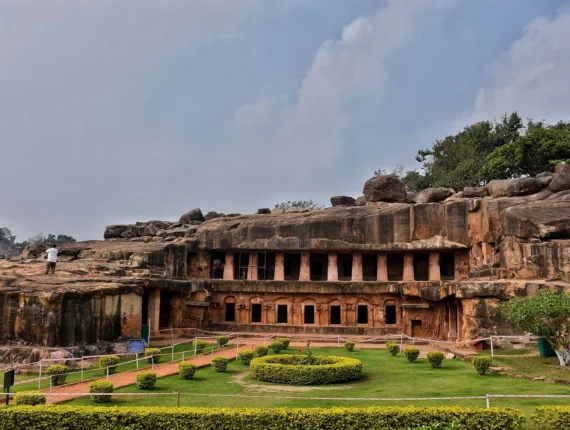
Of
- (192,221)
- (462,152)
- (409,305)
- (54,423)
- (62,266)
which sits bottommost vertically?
(54,423)

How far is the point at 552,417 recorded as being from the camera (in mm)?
9133

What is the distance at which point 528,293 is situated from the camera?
19.7 metres

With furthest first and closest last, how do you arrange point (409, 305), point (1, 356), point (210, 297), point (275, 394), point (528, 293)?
1. point (210, 297)
2. point (409, 305)
3. point (528, 293)
4. point (1, 356)
5. point (275, 394)

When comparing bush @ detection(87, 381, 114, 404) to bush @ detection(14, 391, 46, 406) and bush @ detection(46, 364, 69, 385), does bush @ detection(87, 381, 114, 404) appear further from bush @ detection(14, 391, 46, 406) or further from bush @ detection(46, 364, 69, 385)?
bush @ detection(46, 364, 69, 385)

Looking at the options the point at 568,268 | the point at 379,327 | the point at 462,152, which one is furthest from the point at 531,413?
the point at 462,152

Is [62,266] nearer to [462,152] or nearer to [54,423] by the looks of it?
[54,423]

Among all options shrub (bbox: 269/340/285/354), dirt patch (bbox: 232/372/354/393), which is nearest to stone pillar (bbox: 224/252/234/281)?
shrub (bbox: 269/340/285/354)

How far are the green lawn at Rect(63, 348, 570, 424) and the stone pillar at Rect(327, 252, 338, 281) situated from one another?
1257 cm

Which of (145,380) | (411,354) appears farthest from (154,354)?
(411,354)

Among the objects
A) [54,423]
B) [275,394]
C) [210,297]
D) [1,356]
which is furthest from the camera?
[210,297]

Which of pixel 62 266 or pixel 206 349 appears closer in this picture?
pixel 206 349

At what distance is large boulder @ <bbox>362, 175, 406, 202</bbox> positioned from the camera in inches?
1224

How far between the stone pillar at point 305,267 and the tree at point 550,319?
15.4 metres

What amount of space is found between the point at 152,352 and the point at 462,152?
3819 cm
